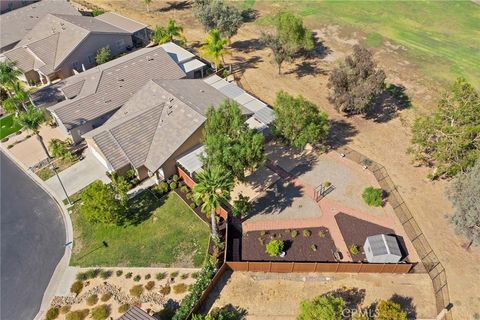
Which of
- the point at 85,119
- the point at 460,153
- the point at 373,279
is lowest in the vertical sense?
the point at 373,279

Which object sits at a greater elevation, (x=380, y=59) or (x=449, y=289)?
(x=380, y=59)

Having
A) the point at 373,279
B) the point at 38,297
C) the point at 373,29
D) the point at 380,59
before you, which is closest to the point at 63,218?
the point at 38,297

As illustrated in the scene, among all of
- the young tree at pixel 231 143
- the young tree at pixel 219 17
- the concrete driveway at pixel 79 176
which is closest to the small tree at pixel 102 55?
the young tree at pixel 219 17

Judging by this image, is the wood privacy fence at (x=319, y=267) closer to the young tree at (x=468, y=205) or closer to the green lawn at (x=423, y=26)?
the young tree at (x=468, y=205)

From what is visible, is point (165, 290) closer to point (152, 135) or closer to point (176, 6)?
point (152, 135)

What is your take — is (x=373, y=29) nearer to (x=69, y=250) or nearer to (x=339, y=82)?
(x=339, y=82)

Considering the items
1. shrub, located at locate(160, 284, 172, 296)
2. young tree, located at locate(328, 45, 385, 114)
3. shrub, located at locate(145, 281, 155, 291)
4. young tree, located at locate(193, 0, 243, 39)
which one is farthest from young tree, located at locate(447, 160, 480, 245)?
young tree, located at locate(193, 0, 243, 39)
